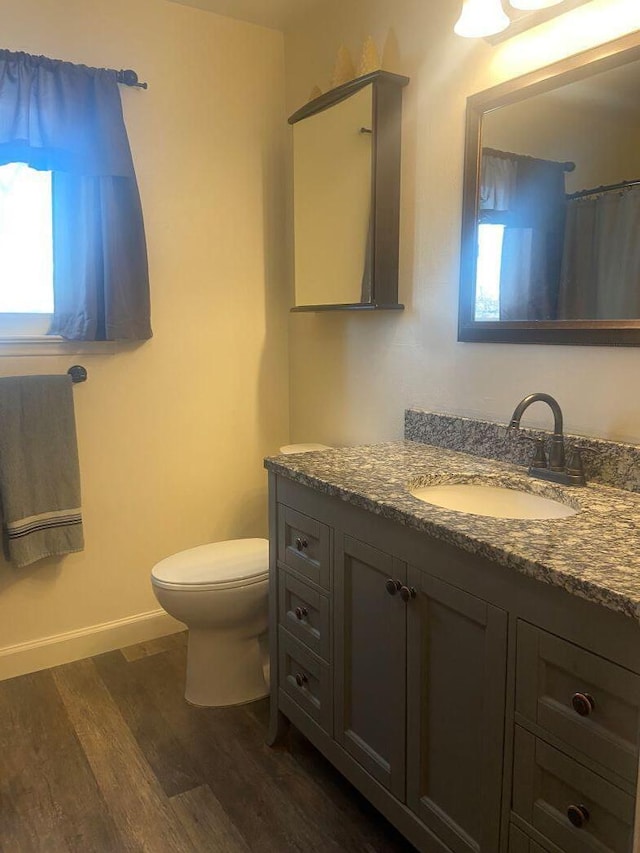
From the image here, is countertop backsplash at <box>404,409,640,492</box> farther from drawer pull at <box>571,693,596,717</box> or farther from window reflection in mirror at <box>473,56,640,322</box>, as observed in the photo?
drawer pull at <box>571,693,596,717</box>

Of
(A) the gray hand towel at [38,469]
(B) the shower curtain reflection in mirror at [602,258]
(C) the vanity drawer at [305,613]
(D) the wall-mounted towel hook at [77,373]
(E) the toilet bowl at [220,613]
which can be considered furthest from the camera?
(D) the wall-mounted towel hook at [77,373]

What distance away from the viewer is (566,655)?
3.51ft

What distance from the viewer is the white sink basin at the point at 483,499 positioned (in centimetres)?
162

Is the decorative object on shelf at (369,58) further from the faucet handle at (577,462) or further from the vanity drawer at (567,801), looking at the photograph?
the vanity drawer at (567,801)

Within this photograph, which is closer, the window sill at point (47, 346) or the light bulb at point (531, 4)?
the light bulb at point (531, 4)

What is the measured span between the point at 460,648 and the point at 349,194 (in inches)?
61.6

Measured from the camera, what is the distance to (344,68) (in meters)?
2.24

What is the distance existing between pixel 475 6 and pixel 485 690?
161cm

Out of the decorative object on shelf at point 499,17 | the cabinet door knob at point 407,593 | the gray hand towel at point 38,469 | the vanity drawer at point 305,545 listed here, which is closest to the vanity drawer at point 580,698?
the cabinet door knob at point 407,593

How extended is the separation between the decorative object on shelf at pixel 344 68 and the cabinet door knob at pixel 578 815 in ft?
7.01

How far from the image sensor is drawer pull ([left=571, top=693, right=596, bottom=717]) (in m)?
1.04

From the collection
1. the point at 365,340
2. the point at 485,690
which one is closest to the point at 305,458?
the point at 365,340

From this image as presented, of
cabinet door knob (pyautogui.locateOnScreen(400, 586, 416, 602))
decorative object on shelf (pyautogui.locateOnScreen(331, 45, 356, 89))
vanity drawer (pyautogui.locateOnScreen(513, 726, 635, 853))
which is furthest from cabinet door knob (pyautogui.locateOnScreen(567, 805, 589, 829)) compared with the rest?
decorative object on shelf (pyautogui.locateOnScreen(331, 45, 356, 89))

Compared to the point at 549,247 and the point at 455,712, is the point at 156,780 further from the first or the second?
the point at 549,247
